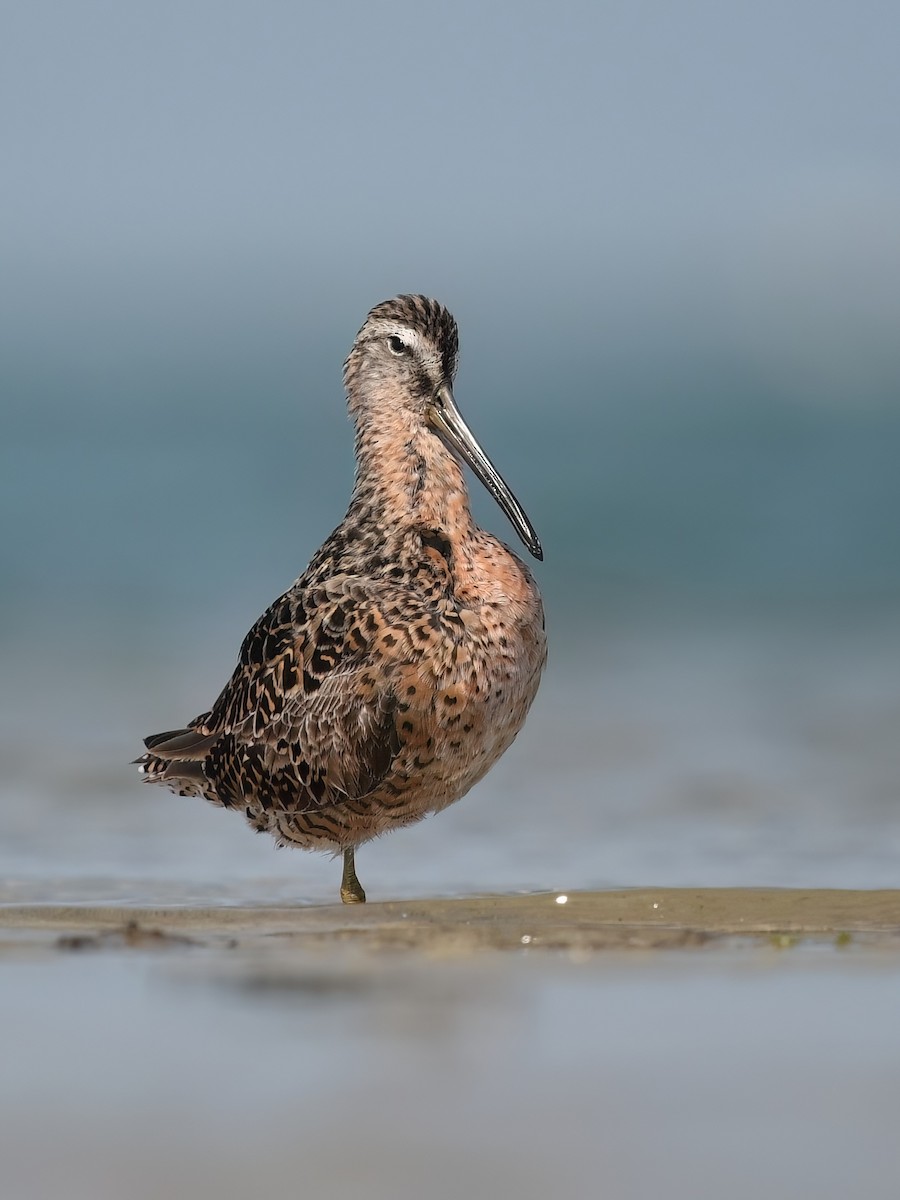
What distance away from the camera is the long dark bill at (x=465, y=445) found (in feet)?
22.3

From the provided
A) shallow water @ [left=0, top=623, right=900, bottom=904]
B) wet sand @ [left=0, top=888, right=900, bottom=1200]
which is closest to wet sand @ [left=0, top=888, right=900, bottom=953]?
wet sand @ [left=0, top=888, right=900, bottom=1200]

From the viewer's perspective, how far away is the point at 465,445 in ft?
22.3

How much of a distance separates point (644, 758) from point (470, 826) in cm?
150

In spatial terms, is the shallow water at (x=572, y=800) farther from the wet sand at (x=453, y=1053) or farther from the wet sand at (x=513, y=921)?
the wet sand at (x=453, y=1053)

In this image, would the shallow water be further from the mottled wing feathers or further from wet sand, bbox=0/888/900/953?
wet sand, bbox=0/888/900/953

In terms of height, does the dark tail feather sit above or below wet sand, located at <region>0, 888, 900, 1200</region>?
above

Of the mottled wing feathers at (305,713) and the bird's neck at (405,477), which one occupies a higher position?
the bird's neck at (405,477)

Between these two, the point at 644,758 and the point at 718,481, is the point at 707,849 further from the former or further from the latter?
the point at 718,481

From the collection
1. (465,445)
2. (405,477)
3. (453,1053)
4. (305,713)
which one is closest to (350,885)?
(305,713)

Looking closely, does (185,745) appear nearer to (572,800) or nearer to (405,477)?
(405,477)

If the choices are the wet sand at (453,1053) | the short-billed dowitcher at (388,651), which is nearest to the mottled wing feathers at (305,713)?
the short-billed dowitcher at (388,651)

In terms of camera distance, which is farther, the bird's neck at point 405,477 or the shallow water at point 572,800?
the shallow water at point 572,800

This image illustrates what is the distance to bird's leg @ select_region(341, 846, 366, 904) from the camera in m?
6.38

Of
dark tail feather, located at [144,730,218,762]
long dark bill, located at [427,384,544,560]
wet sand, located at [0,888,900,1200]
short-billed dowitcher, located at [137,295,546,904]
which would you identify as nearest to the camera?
wet sand, located at [0,888,900,1200]
